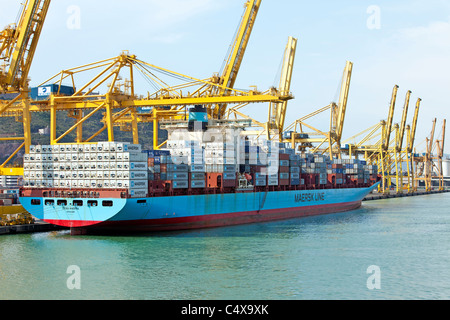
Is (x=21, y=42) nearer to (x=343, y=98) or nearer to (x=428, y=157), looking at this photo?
(x=343, y=98)

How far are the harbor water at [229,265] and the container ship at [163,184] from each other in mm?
1504

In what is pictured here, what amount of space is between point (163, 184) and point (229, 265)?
13758 mm

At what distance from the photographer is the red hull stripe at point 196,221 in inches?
1495

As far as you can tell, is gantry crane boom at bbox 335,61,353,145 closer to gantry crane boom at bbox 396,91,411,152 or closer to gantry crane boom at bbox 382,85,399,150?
gantry crane boom at bbox 382,85,399,150

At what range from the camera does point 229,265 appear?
28391 mm

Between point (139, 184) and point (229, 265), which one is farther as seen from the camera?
point (139, 184)

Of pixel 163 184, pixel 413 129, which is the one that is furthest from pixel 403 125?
pixel 163 184

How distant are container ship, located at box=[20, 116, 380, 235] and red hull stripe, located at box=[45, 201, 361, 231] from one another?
7cm

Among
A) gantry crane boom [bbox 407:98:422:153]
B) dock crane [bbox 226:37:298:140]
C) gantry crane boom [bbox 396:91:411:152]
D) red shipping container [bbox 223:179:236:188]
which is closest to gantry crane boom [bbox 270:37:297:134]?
dock crane [bbox 226:37:298:140]

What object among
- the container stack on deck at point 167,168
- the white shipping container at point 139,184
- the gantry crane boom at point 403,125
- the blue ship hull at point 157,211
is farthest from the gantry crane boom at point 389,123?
the white shipping container at point 139,184

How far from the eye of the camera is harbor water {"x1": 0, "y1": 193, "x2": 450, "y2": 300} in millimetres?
23531

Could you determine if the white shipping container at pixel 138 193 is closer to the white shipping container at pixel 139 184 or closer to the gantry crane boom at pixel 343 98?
the white shipping container at pixel 139 184

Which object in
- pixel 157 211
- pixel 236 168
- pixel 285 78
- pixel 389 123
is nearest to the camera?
pixel 157 211
